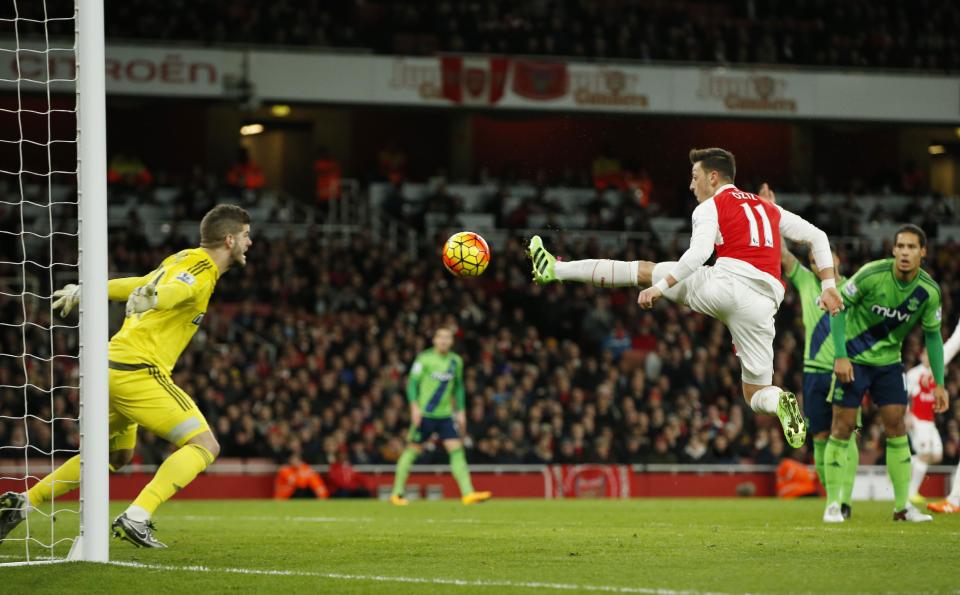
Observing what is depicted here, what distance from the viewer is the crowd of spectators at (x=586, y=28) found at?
25766 mm

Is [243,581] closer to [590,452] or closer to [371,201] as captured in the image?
[590,452]

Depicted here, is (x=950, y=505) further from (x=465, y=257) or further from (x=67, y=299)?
(x=67, y=299)

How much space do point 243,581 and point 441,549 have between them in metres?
1.89

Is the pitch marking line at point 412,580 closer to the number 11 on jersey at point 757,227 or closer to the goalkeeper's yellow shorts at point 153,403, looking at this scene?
the goalkeeper's yellow shorts at point 153,403

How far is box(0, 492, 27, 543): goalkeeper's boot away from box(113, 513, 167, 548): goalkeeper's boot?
0.66 meters

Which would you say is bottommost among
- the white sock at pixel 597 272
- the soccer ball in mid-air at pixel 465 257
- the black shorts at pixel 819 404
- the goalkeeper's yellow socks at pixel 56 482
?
the goalkeeper's yellow socks at pixel 56 482

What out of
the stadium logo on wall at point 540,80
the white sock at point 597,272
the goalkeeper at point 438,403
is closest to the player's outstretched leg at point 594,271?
the white sock at point 597,272

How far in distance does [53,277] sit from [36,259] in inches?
43.4

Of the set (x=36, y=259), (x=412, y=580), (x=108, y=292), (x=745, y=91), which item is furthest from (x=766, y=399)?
(x=745, y=91)

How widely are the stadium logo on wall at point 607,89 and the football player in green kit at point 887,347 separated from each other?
17187mm

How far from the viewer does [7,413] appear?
60.8 feet

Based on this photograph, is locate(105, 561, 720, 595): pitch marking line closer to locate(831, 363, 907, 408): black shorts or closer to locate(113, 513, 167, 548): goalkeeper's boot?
locate(113, 513, 167, 548): goalkeeper's boot

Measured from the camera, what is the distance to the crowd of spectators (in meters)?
25.8

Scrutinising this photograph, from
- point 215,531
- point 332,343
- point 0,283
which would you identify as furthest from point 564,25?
point 215,531
